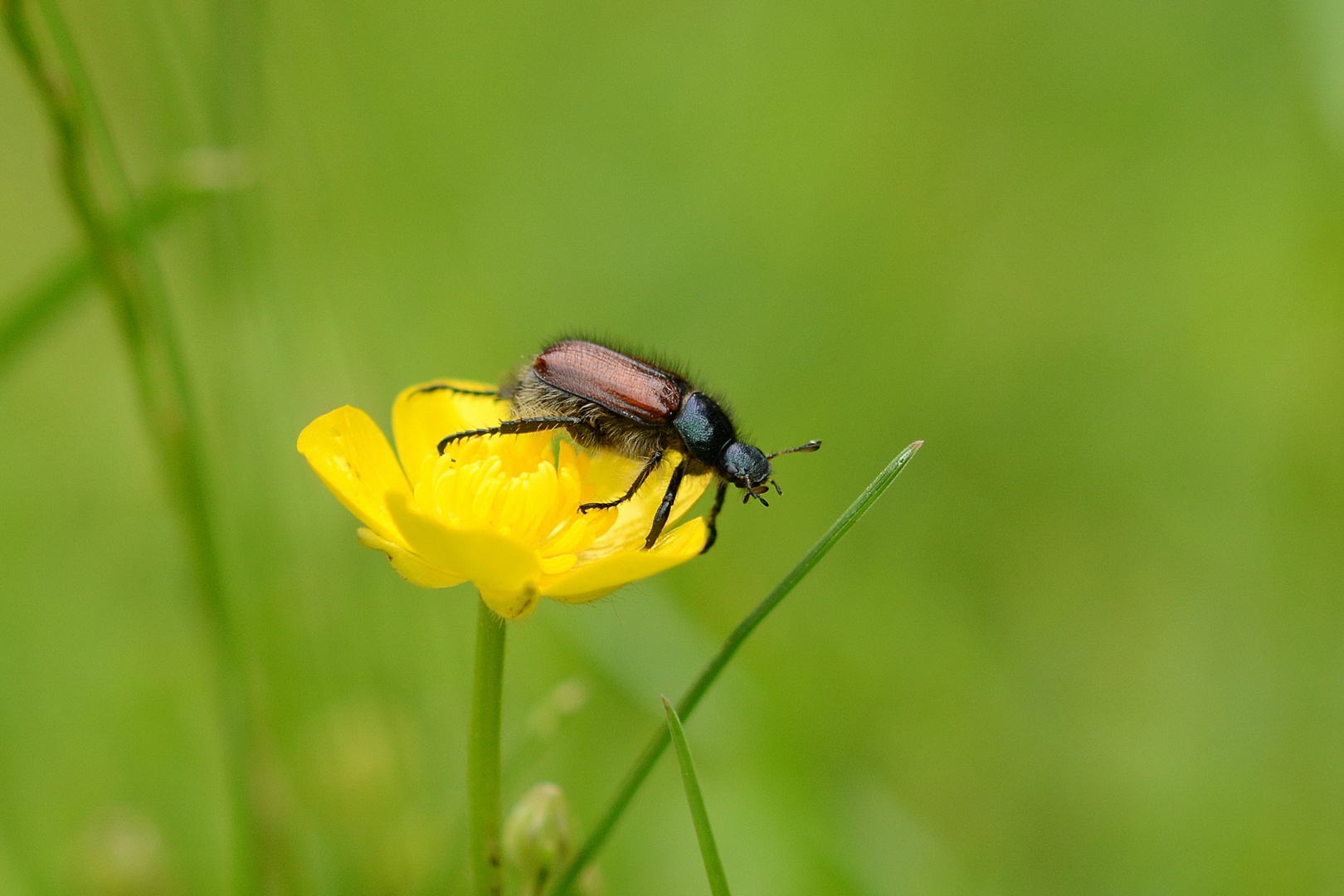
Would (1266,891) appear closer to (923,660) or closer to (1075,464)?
(923,660)

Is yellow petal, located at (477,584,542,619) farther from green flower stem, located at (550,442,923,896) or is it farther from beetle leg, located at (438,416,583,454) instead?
beetle leg, located at (438,416,583,454)

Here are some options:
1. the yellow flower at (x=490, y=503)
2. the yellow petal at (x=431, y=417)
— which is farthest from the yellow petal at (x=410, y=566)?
the yellow petal at (x=431, y=417)

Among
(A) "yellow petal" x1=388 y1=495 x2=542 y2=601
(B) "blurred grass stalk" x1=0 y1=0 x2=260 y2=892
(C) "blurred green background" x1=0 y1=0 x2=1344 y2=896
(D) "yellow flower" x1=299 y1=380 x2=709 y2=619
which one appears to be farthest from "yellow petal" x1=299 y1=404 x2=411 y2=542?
(C) "blurred green background" x1=0 y1=0 x2=1344 y2=896

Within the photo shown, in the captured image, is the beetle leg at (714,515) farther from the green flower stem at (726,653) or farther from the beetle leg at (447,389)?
the beetle leg at (447,389)

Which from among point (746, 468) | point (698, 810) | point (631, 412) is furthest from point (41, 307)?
point (698, 810)

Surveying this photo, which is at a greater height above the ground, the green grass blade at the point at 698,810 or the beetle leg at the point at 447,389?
the beetle leg at the point at 447,389

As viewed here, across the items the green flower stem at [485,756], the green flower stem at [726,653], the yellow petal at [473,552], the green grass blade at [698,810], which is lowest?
the green grass blade at [698,810]
